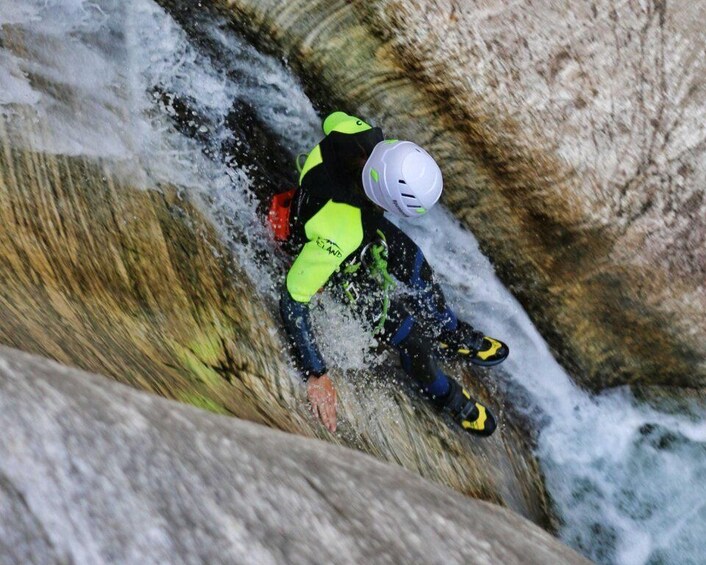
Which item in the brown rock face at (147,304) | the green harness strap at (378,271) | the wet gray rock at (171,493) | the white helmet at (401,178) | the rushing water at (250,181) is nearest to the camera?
the wet gray rock at (171,493)

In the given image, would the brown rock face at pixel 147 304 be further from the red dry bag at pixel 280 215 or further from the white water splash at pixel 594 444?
the white water splash at pixel 594 444

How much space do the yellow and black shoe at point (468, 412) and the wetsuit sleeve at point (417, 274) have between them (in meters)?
0.48

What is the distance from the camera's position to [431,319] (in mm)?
4824

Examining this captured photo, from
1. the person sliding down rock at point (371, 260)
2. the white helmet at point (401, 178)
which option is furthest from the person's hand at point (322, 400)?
the white helmet at point (401, 178)

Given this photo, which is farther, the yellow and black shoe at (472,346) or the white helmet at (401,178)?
the yellow and black shoe at (472,346)

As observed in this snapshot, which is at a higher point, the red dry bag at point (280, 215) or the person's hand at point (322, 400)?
the red dry bag at point (280, 215)

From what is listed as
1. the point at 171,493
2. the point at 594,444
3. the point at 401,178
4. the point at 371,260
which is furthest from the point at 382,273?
the point at 171,493

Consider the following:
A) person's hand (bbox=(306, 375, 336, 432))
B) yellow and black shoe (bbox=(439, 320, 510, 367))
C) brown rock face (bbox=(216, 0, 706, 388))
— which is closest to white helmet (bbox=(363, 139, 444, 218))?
Result: brown rock face (bbox=(216, 0, 706, 388))

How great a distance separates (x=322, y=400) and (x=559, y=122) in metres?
→ 2.26

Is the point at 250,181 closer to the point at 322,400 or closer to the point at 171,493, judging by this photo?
the point at 322,400

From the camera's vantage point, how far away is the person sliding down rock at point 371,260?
3.70 metres

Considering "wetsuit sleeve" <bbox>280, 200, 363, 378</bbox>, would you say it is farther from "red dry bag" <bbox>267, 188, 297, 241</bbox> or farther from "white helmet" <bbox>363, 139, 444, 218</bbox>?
"red dry bag" <bbox>267, 188, 297, 241</bbox>

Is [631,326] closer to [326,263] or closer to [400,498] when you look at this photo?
[326,263]

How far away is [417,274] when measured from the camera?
15.0 ft
